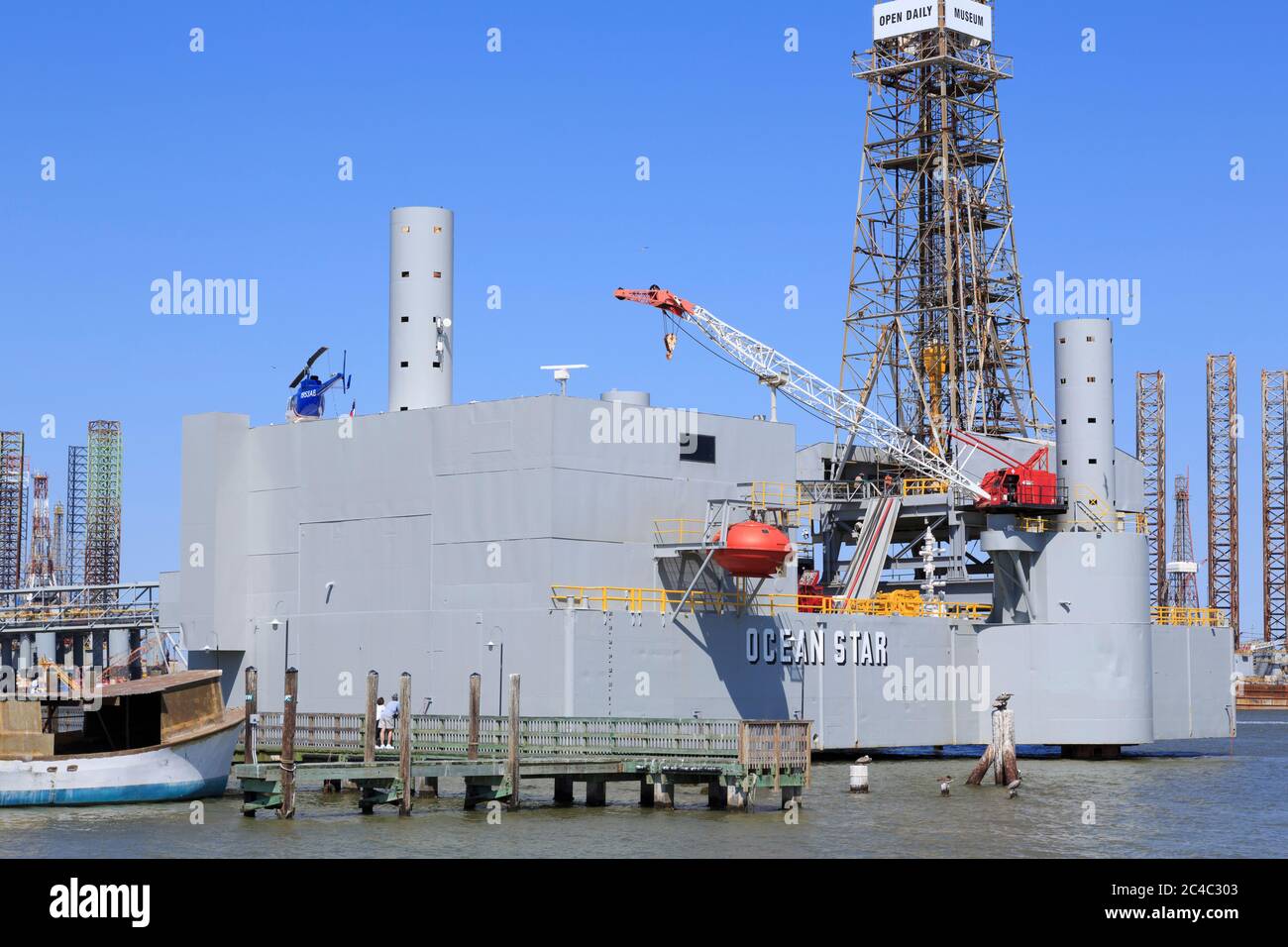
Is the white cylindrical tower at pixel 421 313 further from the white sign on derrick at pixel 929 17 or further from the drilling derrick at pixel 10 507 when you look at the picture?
the drilling derrick at pixel 10 507

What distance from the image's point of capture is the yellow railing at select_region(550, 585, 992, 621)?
57.0m

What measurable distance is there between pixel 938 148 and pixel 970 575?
68.3 feet

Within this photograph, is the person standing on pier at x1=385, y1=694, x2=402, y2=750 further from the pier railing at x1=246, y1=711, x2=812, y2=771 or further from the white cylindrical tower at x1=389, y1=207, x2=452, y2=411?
the white cylindrical tower at x1=389, y1=207, x2=452, y2=411

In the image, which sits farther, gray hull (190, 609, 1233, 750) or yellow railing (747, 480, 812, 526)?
yellow railing (747, 480, 812, 526)

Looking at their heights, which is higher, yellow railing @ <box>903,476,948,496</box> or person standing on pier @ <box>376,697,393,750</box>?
yellow railing @ <box>903,476,948,496</box>

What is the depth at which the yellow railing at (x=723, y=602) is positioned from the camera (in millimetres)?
57000

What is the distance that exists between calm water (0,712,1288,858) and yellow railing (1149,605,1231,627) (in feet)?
78.0

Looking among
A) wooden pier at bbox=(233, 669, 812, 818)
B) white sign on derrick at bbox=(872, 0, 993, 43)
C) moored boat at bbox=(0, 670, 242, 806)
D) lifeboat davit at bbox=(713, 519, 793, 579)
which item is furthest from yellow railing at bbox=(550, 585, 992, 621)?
white sign on derrick at bbox=(872, 0, 993, 43)

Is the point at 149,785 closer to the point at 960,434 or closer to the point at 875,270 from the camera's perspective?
the point at 960,434

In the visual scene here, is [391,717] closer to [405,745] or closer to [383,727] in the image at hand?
[383,727]

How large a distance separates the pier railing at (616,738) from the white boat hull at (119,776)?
4.00 m

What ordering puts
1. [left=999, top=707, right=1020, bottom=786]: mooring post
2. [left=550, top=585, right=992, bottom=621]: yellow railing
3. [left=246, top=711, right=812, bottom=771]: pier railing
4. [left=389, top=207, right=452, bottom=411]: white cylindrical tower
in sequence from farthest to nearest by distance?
1. [left=389, top=207, right=452, bottom=411]: white cylindrical tower
2. [left=550, top=585, right=992, bottom=621]: yellow railing
3. [left=999, top=707, right=1020, bottom=786]: mooring post
4. [left=246, top=711, right=812, bottom=771]: pier railing
